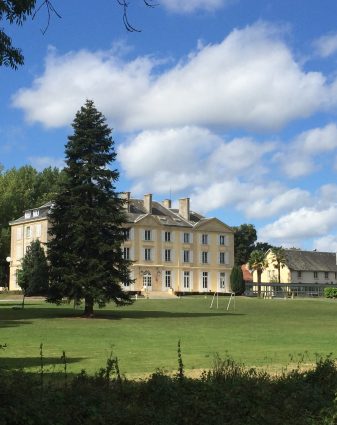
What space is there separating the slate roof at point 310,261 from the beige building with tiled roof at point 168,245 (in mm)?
20161

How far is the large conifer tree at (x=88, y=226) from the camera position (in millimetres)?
36719

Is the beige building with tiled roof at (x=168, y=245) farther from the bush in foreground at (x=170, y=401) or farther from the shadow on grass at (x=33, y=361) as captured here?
the bush in foreground at (x=170, y=401)

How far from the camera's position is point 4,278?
90.2 m

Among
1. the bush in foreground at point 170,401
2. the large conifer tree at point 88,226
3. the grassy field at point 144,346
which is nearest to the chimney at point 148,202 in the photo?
the large conifer tree at point 88,226

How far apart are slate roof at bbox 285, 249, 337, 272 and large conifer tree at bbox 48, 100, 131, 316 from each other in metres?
74.8

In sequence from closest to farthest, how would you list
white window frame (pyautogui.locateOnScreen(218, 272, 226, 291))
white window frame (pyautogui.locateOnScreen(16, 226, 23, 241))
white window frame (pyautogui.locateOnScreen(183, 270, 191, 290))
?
white window frame (pyautogui.locateOnScreen(16, 226, 23, 241)), white window frame (pyautogui.locateOnScreen(183, 270, 191, 290)), white window frame (pyautogui.locateOnScreen(218, 272, 226, 291))

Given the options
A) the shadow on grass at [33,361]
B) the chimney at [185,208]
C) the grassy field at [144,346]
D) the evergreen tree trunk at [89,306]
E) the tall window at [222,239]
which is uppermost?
the chimney at [185,208]

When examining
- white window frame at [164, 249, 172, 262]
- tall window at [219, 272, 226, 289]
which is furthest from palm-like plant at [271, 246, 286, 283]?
white window frame at [164, 249, 172, 262]

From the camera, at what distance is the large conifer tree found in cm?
3672

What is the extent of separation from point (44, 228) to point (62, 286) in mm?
46476

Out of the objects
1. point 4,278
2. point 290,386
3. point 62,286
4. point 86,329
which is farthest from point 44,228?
point 290,386

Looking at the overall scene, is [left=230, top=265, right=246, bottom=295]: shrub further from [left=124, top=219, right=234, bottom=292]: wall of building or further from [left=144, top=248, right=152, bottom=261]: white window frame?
[left=144, top=248, right=152, bottom=261]: white window frame

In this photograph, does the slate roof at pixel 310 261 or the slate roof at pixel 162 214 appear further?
the slate roof at pixel 310 261

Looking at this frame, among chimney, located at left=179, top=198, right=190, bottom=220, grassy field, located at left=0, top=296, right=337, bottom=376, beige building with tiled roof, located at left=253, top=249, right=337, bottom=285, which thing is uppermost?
chimney, located at left=179, top=198, right=190, bottom=220
